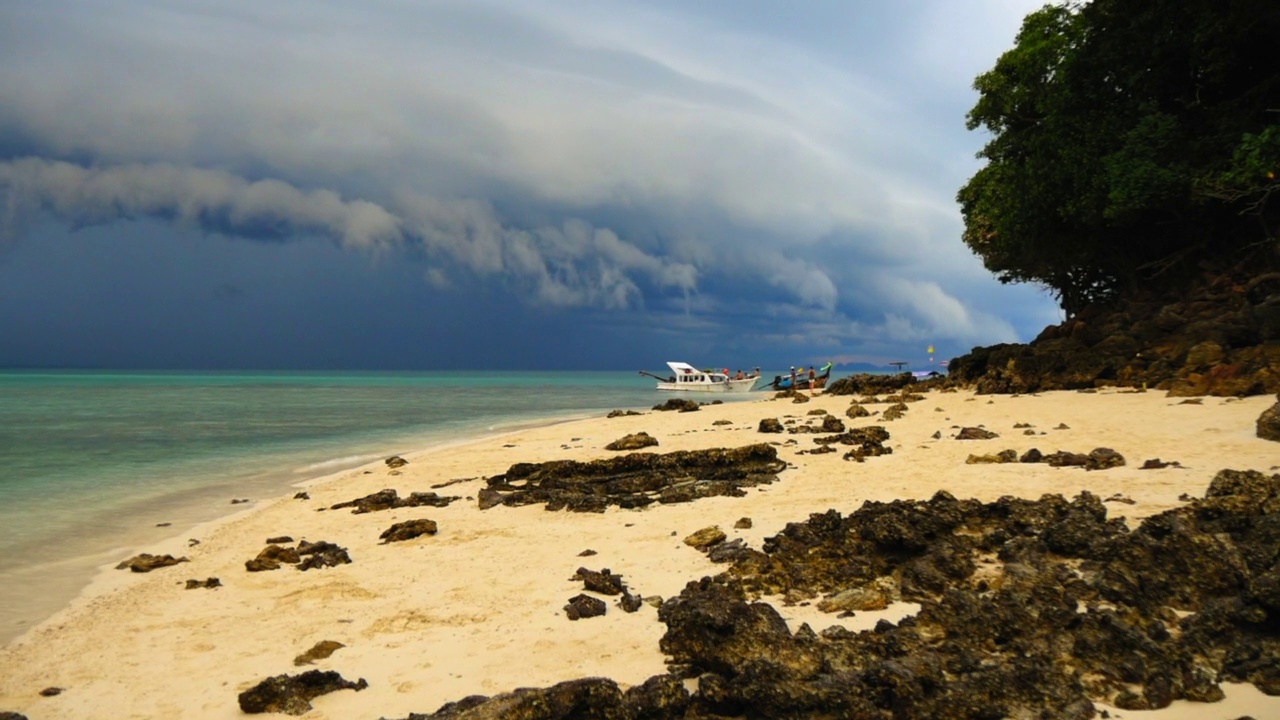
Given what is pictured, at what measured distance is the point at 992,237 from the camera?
3781 centimetres

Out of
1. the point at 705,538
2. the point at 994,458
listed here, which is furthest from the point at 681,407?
the point at 705,538

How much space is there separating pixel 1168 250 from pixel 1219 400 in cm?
1629

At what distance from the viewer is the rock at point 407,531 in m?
10.4

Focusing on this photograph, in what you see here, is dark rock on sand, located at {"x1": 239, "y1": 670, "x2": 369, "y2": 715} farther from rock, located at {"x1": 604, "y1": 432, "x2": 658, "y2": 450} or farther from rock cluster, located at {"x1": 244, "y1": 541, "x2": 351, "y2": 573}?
rock, located at {"x1": 604, "y1": 432, "x2": 658, "y2": 450}

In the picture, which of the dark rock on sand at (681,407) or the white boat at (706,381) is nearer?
the dark rock on sand at (681,407)

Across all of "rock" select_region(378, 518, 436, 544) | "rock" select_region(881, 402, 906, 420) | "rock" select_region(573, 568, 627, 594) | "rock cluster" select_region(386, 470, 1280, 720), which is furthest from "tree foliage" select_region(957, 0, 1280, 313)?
"rock" select_region(378, 518, 436, 544)

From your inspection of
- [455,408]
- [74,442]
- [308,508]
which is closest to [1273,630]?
[308,508]

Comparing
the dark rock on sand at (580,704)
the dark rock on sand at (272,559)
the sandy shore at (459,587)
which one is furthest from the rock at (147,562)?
the dark rock on sand at (580,704)

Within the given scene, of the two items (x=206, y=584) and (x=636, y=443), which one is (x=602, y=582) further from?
(x=636, y=443)

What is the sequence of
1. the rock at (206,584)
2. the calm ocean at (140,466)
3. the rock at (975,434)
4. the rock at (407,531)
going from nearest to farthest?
the rock at (206,584)
the rock at (407,531)
the calm ocean at (140,466)
the rock at (975,434)

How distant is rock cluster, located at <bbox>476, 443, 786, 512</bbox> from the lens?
11367mm

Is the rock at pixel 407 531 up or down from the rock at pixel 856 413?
down

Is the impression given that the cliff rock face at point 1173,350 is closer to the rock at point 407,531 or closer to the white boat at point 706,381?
the rock at point 407,531

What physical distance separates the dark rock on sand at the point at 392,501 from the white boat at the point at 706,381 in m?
49.8
